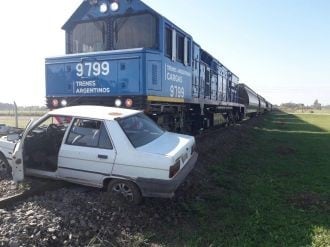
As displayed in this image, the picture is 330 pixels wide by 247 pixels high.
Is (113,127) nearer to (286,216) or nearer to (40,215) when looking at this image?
(40,215)

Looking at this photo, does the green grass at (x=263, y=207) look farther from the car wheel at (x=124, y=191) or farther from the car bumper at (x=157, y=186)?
the car wheel at (x=124, y=191)

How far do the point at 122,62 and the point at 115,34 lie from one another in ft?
3.92

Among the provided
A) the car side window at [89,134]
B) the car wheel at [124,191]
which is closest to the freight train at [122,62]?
the car side window at [89,134]

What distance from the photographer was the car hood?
5372 mm

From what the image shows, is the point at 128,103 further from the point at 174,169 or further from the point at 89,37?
the point at 174,169

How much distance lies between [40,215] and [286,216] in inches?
141

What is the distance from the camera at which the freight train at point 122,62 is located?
845 cm

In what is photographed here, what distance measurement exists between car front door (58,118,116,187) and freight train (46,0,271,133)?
264cm

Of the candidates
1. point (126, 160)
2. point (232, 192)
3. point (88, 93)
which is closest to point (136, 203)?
point (126, 160)

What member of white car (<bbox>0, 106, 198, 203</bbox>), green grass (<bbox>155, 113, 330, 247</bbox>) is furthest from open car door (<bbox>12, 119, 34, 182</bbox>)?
green grass (<bbox>155, 113, 330, 247</bbox>)

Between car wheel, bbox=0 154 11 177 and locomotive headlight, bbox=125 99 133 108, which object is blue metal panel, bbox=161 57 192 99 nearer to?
locomotive headlight, bbox=125 99 133 108

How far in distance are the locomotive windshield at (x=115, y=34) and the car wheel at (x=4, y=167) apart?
154 inches

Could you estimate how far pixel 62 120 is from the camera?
22.0 feet

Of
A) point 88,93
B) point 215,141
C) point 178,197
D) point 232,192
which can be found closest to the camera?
point 178,197
